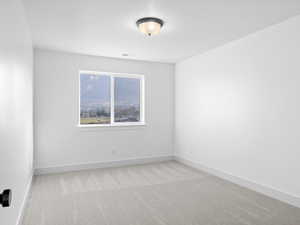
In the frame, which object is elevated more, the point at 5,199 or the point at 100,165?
the point at 5,199

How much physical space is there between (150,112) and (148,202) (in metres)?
2.56

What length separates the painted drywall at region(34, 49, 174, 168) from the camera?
4141 millimetres

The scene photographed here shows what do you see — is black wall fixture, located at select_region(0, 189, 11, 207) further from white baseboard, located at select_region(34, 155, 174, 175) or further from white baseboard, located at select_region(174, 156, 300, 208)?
white baseboard, located at select_region(34, 155, 174, 175)

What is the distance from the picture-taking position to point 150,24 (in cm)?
276

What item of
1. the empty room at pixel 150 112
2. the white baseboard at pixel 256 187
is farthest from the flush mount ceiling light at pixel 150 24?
the white baseboard at pixel 256 187

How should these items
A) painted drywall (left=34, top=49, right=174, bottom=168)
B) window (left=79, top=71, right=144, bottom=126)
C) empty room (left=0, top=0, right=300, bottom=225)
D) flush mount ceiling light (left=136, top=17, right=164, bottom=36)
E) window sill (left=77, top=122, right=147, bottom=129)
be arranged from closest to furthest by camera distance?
empty room (left=0, top=0, right=300, bottom=225) < flush mount ceiling light (left=136, top=17, right=164, bottom=36) < painted drywall (left=34, top=49, right=174, bottom=168) < window sill (left=77, top=122, right=147, bottom=129) < window (left=79, top=71, right=144, bottom=126)

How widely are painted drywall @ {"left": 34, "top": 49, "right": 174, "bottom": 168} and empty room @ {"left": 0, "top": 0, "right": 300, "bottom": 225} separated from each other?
0.08 feet

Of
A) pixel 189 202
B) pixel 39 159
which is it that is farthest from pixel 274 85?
pixel 39 159

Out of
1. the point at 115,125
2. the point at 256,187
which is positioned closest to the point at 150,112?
the point at 115,125

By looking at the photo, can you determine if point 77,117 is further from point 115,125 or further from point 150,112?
point 150,112

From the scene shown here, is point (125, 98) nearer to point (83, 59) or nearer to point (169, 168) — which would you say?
point (83, 59)

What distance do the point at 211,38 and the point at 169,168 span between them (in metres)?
2.72

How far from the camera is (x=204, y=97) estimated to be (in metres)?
4.34

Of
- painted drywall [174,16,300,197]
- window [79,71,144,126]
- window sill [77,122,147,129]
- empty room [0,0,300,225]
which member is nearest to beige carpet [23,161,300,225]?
empty room [0,0,300,225]
